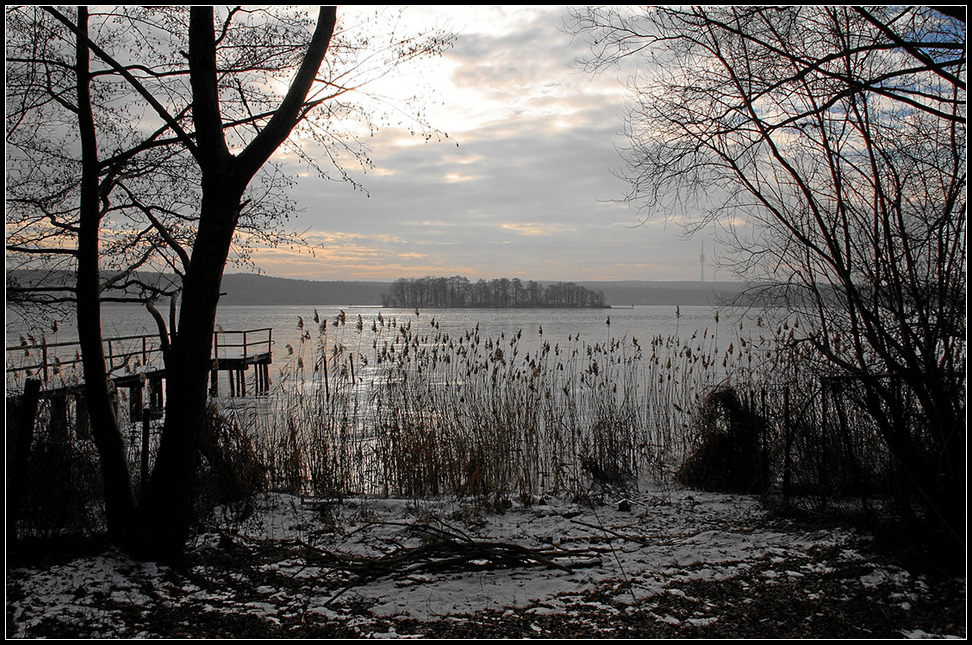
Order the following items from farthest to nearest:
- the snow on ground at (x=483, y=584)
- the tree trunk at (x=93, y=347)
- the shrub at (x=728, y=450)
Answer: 1. the shrub at (x=728, y=450)
2. the tree trunk at (x=93, y=347)
3. the snow on ground at (x=483, y=584)

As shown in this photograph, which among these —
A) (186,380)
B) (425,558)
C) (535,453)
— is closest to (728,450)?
(535,453)

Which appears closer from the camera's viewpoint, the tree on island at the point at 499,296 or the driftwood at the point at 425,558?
the driftwood at the point at 425,558

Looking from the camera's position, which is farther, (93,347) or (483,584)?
(93,347)

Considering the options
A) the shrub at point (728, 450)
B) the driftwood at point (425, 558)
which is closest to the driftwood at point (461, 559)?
the driftwood at point (425, 558)

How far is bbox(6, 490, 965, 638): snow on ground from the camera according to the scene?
3.54m

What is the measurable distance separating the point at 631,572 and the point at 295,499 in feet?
12.8

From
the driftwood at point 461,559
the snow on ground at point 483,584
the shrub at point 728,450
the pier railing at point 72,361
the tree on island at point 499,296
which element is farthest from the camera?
the tree on island at point 499,296

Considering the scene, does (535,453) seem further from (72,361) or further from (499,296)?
(499,296)

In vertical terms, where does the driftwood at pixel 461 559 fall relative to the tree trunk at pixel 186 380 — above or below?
below

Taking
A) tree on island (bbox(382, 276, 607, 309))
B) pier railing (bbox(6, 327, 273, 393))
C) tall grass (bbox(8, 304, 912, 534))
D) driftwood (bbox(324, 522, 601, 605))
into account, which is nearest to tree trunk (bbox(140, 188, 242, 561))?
tall grass (bbox(8, 304, 912, 534))

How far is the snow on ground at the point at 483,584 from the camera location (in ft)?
11.6

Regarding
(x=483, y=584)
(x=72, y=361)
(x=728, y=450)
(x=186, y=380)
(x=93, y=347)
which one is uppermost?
(x=93, y=347)

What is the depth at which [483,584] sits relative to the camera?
4.19 metres

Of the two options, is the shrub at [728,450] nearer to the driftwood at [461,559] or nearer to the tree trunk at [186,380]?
the driftwood at [461,559]
